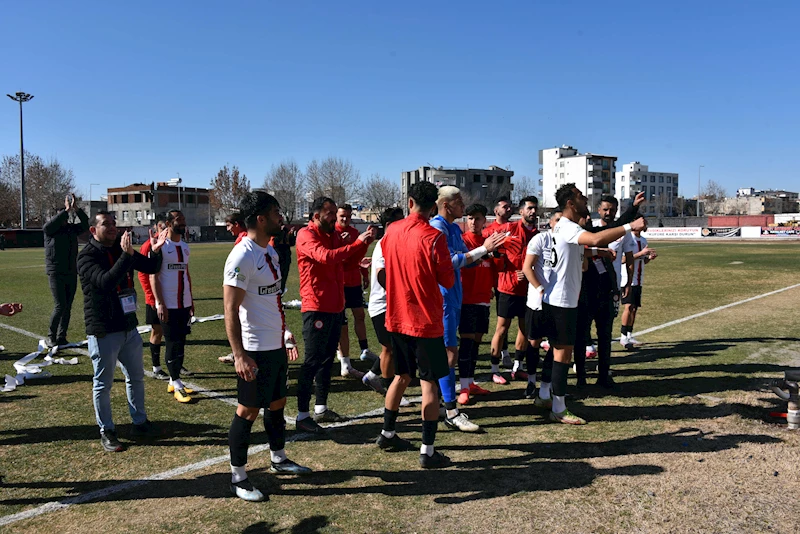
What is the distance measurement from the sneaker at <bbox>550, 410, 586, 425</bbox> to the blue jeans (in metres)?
4.09

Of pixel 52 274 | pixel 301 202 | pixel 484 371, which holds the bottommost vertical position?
pixel 484 371

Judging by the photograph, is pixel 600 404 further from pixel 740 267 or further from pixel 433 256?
pixel 740 267

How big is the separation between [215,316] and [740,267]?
21.4 metres

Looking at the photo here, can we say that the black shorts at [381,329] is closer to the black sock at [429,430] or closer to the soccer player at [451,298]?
the soccer player at [451,298]

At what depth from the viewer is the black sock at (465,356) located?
20.8 feet

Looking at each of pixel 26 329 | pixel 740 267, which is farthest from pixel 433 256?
pixel 740 267

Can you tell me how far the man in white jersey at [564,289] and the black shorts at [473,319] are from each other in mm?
995

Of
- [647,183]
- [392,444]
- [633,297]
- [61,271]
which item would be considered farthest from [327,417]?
[647,183]

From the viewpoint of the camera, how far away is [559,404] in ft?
18.6

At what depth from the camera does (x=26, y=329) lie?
11.1m

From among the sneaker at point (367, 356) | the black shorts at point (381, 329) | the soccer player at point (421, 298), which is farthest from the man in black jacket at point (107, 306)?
the sneaker at point (367, 356)

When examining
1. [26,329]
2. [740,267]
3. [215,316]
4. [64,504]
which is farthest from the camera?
[740,267]

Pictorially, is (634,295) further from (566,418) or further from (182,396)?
(182,396)

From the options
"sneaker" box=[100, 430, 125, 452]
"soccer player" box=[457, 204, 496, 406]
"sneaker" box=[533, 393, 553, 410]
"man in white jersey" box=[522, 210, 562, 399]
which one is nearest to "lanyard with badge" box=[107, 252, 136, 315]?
"sneaker" box=[100, 430, 125, 452]
